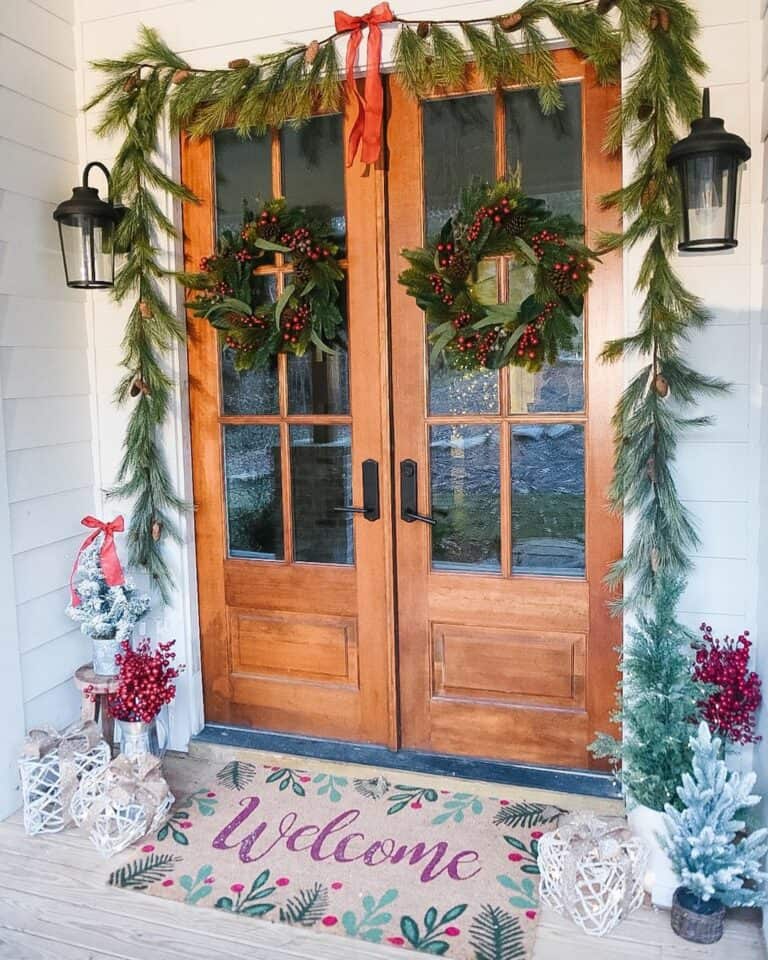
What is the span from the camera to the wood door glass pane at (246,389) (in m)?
2.87

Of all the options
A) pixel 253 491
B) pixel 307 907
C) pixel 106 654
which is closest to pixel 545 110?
pixel 253 491

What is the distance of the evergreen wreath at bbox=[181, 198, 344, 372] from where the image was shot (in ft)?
8.73

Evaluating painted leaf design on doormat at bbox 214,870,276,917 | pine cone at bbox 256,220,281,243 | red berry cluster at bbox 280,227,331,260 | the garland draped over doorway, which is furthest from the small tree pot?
pine cone at bbox 256,220,281,243

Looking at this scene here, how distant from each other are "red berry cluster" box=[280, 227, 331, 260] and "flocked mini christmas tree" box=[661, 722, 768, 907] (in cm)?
174

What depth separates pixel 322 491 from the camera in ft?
9.34

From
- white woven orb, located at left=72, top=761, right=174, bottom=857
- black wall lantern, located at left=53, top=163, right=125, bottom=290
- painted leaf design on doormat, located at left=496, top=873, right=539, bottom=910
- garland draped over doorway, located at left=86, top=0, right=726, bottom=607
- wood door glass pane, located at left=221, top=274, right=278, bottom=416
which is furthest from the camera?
wood door glass pane, located at left=221, top=274, right=278, bottom=416

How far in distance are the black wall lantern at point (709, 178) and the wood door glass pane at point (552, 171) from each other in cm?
44

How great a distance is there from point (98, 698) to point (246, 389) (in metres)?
1.15

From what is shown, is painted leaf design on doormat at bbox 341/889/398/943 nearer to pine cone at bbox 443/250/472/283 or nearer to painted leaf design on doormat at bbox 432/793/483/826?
painted leaf design on doormat at bbox 432/793/483/826

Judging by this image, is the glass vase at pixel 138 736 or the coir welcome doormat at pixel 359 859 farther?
the glass vase at pixel 138 736

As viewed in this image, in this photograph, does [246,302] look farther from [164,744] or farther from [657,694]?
[657,694]

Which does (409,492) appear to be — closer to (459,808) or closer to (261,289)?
(261,289)

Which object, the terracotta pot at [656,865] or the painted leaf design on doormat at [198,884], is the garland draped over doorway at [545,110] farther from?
the painted leaf design on doormat at [198,884]

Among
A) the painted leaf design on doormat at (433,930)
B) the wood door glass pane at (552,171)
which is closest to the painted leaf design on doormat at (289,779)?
the painted leaf design on doormat at (433,930)
